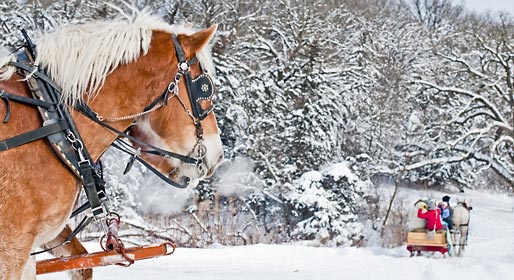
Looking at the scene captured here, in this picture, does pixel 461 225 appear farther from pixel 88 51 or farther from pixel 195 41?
pixel 88 51

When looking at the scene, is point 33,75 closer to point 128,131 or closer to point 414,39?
point 128,131

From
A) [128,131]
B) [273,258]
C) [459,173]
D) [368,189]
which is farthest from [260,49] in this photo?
[128,131]

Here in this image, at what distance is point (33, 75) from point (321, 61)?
18.7 metres

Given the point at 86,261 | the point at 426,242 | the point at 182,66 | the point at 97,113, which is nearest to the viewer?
the point at 97,113

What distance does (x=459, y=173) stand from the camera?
83.9ft

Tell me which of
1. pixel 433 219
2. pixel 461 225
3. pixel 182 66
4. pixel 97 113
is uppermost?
pixel 182 66

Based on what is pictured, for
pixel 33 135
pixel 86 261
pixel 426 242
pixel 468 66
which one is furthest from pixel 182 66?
pixel 468 66

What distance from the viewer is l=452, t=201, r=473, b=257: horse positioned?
38.1ft

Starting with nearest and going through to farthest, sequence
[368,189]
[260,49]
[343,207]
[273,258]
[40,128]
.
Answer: [40,128], [273,258], [343,207], [368,189], [260,49]

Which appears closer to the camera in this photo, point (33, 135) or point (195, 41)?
point (33, 135)

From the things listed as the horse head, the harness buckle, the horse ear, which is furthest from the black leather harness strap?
the horse ear

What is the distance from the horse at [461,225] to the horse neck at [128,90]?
9919 mm

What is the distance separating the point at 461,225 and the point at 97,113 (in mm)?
10485

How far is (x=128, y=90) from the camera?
284cm
